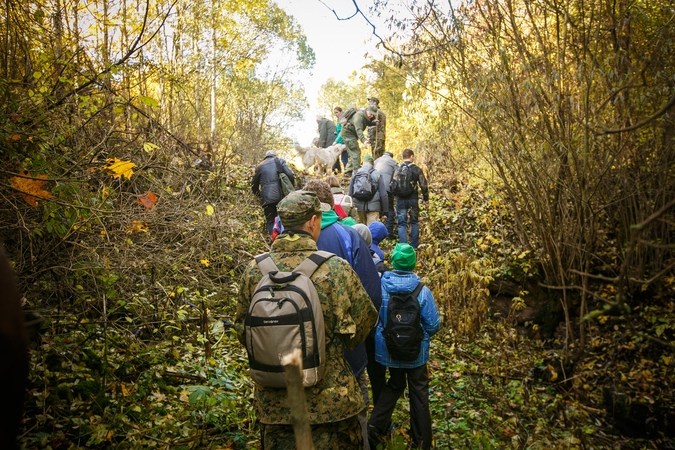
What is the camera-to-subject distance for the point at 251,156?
1223 centimetres

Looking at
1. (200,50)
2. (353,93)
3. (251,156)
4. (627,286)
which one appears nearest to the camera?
(627,286)

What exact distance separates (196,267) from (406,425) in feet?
10.5

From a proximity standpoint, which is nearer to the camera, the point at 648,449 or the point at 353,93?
the point at 648,449

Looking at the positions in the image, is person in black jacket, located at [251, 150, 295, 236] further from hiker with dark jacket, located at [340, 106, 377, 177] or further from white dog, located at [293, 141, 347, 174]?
white dog, located at [293, 141, 347, 174]

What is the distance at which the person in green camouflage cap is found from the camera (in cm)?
253

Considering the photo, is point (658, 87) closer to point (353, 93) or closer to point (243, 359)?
point (243, 359)

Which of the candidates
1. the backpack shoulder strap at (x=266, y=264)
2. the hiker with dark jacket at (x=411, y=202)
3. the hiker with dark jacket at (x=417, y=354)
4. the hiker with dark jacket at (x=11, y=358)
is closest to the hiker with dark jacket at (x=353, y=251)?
the hiker with dark jacket at (x=417, y=354)

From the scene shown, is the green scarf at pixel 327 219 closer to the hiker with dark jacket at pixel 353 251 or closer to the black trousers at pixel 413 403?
the hiker with dark jacket at pixel 353 251

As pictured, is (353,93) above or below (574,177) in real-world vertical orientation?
above

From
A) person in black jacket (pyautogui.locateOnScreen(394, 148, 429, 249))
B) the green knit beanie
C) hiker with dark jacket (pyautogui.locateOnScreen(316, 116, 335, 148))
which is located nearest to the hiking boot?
the green knit beanie

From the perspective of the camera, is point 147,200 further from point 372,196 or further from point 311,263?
point 372,196

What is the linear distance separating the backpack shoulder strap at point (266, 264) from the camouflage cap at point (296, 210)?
23 cm

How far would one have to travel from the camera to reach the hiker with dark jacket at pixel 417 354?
4.10 meters

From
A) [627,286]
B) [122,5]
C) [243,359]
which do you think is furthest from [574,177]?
[122,5]
